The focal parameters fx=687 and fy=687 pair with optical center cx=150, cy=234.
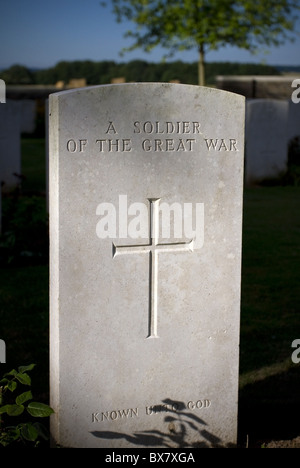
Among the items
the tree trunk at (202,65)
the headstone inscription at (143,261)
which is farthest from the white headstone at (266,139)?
the headstone inscription at (143,261)

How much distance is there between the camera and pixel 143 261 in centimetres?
291

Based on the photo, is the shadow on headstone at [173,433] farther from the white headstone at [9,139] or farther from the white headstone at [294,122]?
the white headstone at [294,122]

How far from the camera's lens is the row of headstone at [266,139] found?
420 inches

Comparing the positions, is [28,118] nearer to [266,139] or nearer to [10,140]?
[266,139]

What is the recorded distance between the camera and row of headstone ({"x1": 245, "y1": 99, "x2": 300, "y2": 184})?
420 inches

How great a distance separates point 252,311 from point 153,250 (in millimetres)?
2446

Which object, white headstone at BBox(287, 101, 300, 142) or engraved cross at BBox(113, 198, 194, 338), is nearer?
engraved cross at BBox(113, 198, 194, 338)

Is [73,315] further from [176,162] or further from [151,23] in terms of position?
[151,23]

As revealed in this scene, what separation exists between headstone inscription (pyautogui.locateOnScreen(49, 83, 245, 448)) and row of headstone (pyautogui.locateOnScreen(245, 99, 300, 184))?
788cm

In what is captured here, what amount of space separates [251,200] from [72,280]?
7.57 meters

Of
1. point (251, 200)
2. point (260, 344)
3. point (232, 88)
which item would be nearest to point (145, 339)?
point (260, 344)

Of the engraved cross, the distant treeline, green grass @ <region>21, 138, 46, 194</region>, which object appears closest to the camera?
the engraved cross

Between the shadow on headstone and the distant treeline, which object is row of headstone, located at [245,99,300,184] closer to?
the shadow on headstone

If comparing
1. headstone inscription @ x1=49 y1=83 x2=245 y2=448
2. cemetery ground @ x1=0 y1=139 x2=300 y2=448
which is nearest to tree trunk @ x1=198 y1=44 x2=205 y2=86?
cemetery ground @ x1=0 y1=139 x2=300 y2=448
